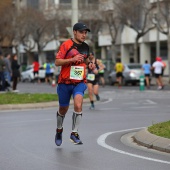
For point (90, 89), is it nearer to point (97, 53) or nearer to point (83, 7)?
point (83, 7)

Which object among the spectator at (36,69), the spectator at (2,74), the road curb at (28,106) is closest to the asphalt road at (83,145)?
the road curb at (28,106)

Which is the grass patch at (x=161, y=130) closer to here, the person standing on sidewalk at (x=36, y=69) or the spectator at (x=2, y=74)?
the spectator at (x=2, y=74)

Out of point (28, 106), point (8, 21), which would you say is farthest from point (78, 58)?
point (8, 21)

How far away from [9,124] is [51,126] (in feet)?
4.14

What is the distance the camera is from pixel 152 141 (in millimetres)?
11719

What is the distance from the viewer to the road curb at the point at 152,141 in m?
11.1

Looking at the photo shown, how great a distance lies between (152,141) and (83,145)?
1.17 meters

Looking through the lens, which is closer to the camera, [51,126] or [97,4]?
[51,126]

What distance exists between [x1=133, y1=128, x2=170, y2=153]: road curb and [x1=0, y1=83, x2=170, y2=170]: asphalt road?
0.13 metres

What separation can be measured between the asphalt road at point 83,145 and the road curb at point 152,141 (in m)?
0.13

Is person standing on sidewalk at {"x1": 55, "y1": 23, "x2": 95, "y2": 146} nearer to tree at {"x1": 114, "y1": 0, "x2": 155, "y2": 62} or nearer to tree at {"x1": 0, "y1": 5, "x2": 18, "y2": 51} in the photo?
tree at {"x1": 114, "y1": 0, "x2": 155, "y2": 62}

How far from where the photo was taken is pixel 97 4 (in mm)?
61656

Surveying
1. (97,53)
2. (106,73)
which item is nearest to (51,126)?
(106,73)

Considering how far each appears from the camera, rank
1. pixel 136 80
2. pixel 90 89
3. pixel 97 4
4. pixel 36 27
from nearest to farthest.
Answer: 1. pixel 90 89
2. pixel 136 80
3. pixel 97 4
4. pixel 36 27
